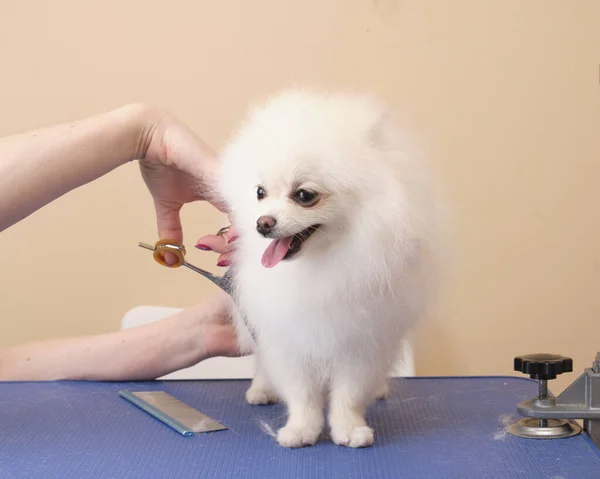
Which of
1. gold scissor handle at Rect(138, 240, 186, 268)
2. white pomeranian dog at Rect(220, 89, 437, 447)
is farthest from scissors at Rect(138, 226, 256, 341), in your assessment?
white pomeranian dog at Rect(220, 89, 437, 447)

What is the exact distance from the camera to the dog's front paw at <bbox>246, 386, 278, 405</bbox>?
3.94 feet

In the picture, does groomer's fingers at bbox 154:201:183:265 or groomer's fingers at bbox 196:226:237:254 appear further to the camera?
groomer's fingers at bbox 154:201:183:265

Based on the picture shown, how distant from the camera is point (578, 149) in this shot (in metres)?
1.73

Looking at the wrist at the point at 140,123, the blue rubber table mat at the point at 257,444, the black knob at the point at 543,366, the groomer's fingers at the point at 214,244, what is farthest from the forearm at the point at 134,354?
the black knob at the point at 543,366

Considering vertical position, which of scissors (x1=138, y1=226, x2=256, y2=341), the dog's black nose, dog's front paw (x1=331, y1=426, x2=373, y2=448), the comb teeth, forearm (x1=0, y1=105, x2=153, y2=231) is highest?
forearm (x1=0, y1=105, x2=153, y2=231)

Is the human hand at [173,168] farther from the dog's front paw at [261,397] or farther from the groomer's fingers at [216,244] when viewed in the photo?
the dog's front paw at [261,397]

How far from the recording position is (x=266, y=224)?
0.84 m

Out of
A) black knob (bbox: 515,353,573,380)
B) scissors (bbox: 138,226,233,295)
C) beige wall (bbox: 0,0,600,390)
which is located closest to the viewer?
black knob (bbox: 515,353,573,380)

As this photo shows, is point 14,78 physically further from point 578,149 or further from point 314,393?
point 578,149

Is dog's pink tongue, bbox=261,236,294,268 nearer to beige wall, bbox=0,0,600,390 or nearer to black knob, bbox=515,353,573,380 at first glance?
black knob, bbox=515,353,573,380

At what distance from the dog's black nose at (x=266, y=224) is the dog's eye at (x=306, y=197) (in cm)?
5

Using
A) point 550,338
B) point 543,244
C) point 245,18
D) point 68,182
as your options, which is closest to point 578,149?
point 543,244

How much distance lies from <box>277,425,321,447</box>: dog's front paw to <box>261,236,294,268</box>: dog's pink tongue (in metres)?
0.24

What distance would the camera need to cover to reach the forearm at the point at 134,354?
1.33 metres
